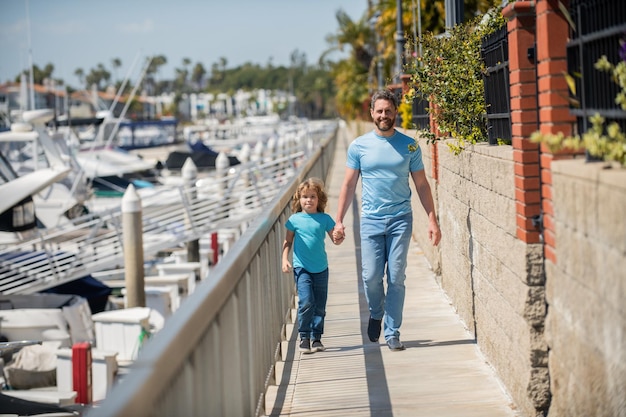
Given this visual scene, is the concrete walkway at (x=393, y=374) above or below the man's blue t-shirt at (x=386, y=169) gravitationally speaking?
below

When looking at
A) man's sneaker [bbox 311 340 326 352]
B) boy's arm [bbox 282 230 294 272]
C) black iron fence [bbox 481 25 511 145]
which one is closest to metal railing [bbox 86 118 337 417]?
boy's arm [bbox 282 230 294 272]

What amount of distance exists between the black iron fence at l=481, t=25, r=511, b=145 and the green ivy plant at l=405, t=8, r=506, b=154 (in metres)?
0.22

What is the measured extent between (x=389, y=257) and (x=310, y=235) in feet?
2.11

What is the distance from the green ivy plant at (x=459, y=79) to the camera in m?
9.12

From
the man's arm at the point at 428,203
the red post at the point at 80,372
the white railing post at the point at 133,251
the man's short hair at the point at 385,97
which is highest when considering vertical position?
the man's short hair at the point at 385,97

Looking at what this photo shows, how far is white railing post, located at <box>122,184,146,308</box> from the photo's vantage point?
1962 centimetres

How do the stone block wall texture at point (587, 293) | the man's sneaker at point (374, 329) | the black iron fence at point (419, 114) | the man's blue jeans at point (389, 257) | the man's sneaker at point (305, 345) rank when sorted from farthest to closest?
the black iron fence at point (419, 114)
the man's sneaker at point (374, 329)
the man's sneaker at point (305, 345)
the man's blue jeans at point (389, 257)
the stone block wall texture at point (587, 293)

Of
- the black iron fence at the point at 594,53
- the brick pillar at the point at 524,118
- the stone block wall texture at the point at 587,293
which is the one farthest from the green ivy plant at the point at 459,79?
the stone block wall texture at the point at 587,293

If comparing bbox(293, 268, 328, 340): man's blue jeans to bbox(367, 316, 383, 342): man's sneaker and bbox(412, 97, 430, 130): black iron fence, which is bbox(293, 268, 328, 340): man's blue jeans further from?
bbox(412, 97, 430, 130): black iron fence

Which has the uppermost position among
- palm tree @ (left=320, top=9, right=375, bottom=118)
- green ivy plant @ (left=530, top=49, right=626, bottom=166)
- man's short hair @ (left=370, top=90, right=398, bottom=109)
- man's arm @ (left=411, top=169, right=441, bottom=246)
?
palm tree @ (left=320, top=9, right=375, bottom=118)

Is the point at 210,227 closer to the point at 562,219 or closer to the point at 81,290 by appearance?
the point at 81,290

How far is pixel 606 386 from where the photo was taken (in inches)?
177

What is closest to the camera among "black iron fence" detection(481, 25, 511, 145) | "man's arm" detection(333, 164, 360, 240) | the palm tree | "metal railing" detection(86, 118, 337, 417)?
"metal railing" detection(86, 118, 337, 417)

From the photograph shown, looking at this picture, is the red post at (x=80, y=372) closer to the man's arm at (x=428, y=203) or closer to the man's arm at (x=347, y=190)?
the man's arm at (x=347, y=190)
